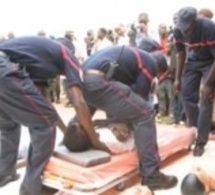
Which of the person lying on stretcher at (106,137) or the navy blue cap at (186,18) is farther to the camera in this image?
the navy blue cap at (186,18)

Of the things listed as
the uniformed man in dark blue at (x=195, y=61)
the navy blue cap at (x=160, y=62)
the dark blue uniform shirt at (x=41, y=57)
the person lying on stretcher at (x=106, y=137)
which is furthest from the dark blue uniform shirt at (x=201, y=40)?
the dark blue uniform shirt at (x=41, y=57)

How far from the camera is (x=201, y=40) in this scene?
11.8 ft

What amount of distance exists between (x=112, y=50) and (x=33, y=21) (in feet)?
21.3

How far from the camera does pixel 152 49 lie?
11.4 feet

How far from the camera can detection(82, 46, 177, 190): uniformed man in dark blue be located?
309 centimetres

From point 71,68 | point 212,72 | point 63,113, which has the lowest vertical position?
point 63,113

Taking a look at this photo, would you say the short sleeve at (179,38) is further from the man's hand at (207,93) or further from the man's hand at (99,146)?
the man's hand at (99,146)

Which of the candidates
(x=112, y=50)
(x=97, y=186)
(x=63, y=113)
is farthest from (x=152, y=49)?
(x=63, y=113)

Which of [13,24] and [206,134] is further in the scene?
[13,24]

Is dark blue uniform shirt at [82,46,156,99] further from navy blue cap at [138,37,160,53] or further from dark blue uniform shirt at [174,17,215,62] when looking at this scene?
dark blue uniform shirt at [174,17,215,62]

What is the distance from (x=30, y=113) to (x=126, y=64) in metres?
0.73

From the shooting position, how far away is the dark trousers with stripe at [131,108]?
3.07 metres

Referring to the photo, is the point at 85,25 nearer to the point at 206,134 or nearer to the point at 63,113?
the point at 63,113

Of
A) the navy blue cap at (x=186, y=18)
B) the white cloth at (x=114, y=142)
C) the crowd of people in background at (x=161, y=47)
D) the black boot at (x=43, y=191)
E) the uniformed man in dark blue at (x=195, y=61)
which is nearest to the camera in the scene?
the black boot at (x=43, y=191)
